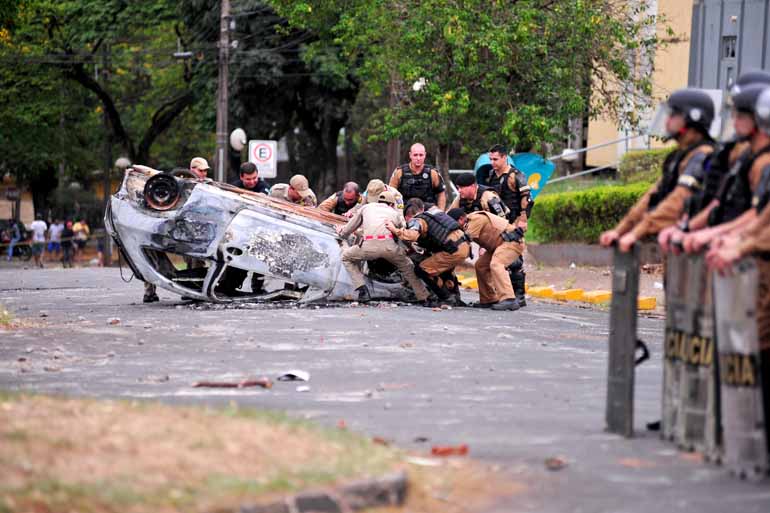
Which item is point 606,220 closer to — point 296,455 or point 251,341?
point 251,341

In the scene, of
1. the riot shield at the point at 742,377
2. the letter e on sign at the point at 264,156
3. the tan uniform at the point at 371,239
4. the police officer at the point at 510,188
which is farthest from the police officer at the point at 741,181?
the letter e on sign at the point at 264,156

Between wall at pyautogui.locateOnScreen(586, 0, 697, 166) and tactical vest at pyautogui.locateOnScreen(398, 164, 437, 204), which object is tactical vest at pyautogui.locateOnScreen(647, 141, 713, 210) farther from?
wall at pyautogui.locateOnScreen(586, 0, 697, 166)

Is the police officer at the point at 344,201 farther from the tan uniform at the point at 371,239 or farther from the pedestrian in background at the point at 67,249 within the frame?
the pedestrian in background at the point at 67,249

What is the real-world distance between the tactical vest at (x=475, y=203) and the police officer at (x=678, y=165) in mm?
9861

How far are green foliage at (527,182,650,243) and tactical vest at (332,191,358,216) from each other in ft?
26.5

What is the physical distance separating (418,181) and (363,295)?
1.86m

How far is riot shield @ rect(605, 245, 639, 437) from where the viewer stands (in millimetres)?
8031

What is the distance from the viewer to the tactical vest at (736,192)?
25.1 ft

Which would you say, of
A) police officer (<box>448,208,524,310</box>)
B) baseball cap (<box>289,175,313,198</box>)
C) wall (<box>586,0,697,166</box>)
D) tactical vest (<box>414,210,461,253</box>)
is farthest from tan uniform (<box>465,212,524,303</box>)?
wall (<box>586,0,697,166</box>)

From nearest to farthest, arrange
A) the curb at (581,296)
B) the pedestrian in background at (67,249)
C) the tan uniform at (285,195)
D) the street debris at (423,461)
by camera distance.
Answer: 1. the street debris at (423,461)
2. the curb at (581,296)
3. the tan uniform at (285,195)
4. the pedestrian in background at (67,249)

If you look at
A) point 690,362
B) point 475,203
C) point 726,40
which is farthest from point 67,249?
point 690,362

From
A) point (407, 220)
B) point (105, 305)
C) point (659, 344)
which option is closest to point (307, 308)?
point (407, 220)

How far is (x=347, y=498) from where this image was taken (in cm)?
612

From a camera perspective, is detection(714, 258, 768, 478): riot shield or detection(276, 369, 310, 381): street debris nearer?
detection(714, 258, 768, 478): riot shield
